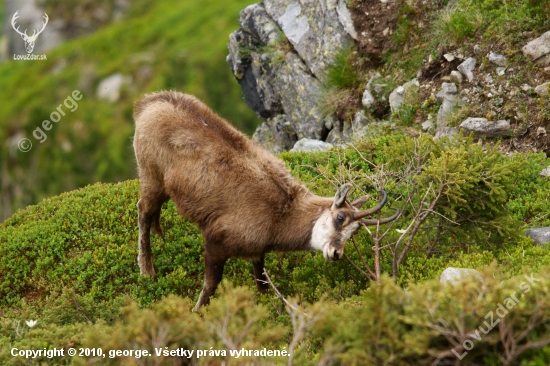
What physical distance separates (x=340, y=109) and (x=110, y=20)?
55082 millimetres

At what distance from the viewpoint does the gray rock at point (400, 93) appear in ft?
41.5

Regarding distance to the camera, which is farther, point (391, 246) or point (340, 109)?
point (340, 109)

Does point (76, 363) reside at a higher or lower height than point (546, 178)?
higher

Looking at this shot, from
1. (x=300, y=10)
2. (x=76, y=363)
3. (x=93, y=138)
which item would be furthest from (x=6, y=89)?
(x=76, y=363)

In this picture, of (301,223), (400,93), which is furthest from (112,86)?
(301,223)

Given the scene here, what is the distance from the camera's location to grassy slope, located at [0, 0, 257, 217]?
47500 mm

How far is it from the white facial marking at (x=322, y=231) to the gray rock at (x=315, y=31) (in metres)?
6.90

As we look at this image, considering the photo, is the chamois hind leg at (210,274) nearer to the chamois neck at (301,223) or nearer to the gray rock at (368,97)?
the chamois neck at (301,223)

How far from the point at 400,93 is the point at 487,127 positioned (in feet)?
7.11

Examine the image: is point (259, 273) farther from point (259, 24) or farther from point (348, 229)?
point (259, 24)

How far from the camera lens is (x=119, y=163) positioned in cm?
4647

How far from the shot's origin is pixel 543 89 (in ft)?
36.6

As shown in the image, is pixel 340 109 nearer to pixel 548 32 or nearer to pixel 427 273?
pixel 548 32

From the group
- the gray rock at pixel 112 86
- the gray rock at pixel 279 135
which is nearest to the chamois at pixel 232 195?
the gray rock at pixel 279 135
